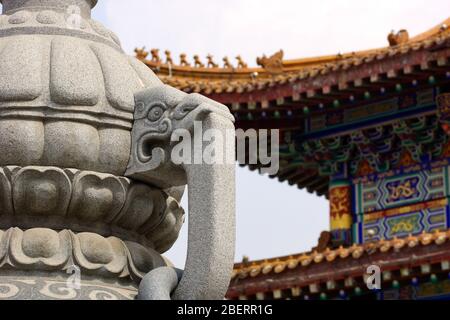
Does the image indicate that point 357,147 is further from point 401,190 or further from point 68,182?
point 68,182

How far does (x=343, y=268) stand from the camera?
17.3 metres

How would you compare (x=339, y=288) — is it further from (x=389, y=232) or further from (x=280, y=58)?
(x=280, y=58)

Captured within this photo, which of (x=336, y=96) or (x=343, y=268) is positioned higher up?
(x=336, y=96)

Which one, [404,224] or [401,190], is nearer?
[404,224]

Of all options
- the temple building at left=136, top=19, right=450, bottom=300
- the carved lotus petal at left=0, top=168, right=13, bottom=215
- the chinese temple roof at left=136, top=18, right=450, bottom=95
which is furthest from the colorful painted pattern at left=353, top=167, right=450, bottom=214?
the carved lotus petal at left=0, top=168, right=13, bottom=215

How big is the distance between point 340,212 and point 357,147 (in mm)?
987

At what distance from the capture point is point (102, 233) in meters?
4.23

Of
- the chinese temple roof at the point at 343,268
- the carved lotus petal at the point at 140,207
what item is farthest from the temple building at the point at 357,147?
the carved lotus petal at the point at 140,207

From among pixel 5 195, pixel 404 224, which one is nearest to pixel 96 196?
pixel 5 195

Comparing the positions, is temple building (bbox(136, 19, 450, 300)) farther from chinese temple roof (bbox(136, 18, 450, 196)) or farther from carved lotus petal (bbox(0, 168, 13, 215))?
carved lotus petal (bbox(0, 168, 13, 215))

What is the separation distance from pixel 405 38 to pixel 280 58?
244cm

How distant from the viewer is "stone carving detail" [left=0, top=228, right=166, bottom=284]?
4059mm

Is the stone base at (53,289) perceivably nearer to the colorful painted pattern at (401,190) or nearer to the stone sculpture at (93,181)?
the stone sculpture at (93,181)
